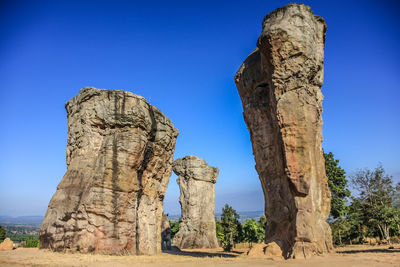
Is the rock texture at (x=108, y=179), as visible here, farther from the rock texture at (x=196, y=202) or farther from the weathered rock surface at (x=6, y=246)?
the rock texture at (x=196, y=202)

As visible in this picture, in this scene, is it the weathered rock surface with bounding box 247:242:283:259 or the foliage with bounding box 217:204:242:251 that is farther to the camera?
the foliage with bounding box 217:204:242:251

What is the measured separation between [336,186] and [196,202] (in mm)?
18379

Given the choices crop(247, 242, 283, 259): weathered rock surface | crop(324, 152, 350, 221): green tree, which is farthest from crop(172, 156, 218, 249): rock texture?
crop(247, 242, 283, 259): weathered rock surface

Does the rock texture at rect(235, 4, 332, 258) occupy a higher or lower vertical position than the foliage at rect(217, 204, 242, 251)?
higher

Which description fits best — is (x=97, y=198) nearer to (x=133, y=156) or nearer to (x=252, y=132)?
(x=133, y=156)

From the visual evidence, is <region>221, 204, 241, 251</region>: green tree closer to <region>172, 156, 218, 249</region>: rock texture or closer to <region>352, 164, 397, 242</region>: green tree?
<region>172, 156, 218, 249</region>: rock texture

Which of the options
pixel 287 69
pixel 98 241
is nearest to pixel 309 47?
pixel 287 69

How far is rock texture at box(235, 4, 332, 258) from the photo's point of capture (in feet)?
49.4

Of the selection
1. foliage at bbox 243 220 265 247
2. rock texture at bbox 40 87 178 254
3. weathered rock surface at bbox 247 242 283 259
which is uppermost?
rock texture at bbox 40 87 178 254

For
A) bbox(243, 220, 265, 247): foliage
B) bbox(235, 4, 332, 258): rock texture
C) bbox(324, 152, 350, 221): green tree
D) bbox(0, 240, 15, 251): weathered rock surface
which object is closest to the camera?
bbox(235, 4, 332, 258): rock texture

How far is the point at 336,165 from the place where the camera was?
109 feet

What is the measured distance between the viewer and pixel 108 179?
61.6 feet

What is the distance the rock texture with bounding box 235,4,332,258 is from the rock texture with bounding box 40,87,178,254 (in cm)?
880

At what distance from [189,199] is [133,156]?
75.6 ft
